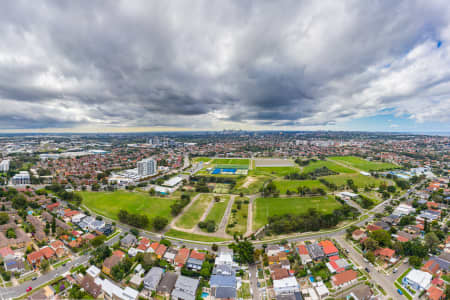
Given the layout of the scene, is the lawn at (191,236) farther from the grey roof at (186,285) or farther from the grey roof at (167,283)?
the grey roof at (186,285)

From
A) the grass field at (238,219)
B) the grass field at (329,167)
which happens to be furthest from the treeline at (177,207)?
the grass field at (329,167)

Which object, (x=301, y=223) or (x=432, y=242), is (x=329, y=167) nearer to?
(x=432, y=242)

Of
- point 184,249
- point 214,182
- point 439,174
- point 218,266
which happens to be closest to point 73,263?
point 184,249

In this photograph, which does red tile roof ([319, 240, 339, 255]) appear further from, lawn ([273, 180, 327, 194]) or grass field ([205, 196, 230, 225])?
lawn ([273, 180, 327, 194])

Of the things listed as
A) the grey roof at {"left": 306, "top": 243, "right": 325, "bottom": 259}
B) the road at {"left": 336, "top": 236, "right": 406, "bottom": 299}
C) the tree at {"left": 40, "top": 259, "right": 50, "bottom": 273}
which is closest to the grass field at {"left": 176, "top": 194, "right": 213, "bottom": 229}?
the tree at {"left": 40, "top": 259, "right": 50, "bottom": 273}

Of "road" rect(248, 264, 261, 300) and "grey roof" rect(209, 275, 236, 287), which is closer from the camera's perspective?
"road" rect(248, 264, 261, 300)

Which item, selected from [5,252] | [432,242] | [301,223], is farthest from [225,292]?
[432,242]
